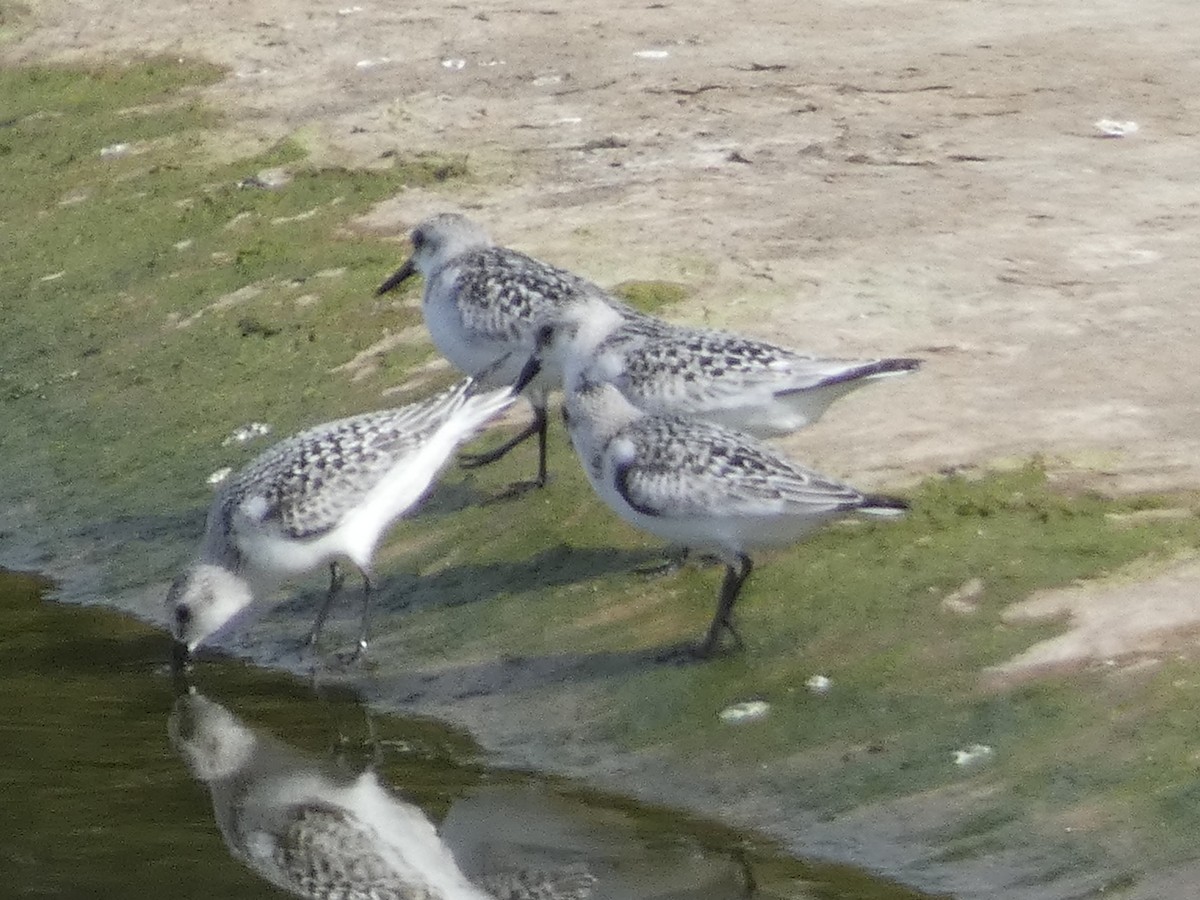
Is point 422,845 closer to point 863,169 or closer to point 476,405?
point 476,405

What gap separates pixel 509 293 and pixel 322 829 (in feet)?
10.3

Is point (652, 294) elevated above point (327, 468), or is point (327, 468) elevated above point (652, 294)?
point (327, 468)

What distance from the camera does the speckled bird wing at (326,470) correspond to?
30.0 feet

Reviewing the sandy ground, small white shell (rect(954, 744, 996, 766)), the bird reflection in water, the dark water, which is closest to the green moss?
the sandy ground

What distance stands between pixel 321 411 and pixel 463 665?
263cm

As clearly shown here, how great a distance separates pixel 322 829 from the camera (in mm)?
7941


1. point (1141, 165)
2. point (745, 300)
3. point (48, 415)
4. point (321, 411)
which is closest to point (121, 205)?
point (48, 415)

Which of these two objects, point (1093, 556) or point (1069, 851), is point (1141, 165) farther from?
point (1069, 851)

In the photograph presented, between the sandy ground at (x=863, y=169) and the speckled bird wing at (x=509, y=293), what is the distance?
118 centimetres

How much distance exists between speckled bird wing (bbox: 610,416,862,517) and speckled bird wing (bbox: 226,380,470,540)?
1124 millimetres

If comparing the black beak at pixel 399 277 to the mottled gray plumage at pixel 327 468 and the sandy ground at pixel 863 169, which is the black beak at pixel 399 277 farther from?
the mottled gray plumage at pixel 327 468

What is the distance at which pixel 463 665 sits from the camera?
29.5 feet

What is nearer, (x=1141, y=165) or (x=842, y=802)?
(x=842, y=802)

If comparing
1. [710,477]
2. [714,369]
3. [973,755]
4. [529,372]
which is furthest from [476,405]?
[973,755]
